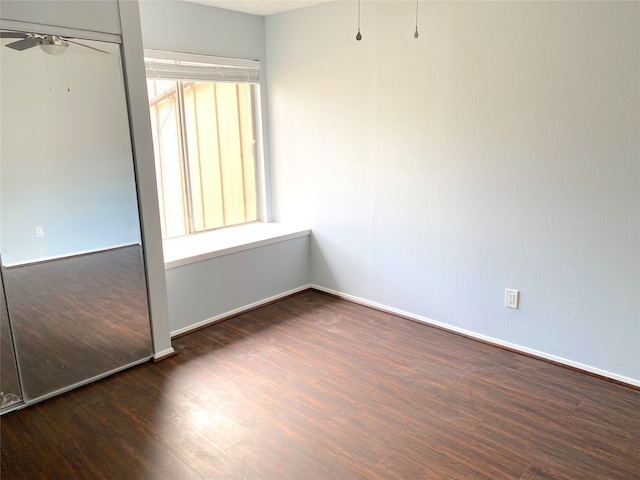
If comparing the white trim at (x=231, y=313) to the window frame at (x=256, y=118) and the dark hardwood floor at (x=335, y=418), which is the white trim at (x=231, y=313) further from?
the window frame at (x=256, y=118)

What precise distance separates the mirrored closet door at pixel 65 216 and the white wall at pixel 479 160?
165cm

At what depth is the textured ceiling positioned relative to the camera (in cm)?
339

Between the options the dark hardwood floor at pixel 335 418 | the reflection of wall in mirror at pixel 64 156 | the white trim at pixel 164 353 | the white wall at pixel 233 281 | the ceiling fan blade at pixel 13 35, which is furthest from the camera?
the white wall at pixel 233 281

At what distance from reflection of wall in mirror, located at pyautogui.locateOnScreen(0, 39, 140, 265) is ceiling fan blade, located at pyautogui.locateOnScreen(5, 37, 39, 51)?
2 cm

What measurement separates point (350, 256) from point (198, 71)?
1884mm

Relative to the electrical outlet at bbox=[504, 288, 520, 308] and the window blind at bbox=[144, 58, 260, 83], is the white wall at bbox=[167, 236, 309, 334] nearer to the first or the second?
the window blind at bbox=[144, 58, 260, 83]

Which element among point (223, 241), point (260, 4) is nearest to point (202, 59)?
point (260, 4)

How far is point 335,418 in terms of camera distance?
2266mm

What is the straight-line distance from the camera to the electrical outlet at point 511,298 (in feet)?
9.34

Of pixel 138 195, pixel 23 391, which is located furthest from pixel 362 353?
pixel 23 391

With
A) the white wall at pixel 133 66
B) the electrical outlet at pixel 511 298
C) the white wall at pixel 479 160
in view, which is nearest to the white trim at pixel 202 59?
the white wall at pixel 479 160

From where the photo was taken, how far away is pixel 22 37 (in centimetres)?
213

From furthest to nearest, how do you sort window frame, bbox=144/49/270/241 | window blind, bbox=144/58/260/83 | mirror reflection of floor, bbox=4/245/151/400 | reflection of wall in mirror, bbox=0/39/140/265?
window frame, bbox=144/49/270/241
window blind, bbox=144/58/260/83
mirror reflection of floor, bbox=4/245/151/400
reflection of wall in mirror, bbox=0/39/140/265

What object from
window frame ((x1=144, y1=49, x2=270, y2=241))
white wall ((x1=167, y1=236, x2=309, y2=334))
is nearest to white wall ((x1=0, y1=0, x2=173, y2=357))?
white wall ((x1=167, y1=236, x2=309, y2=334))
